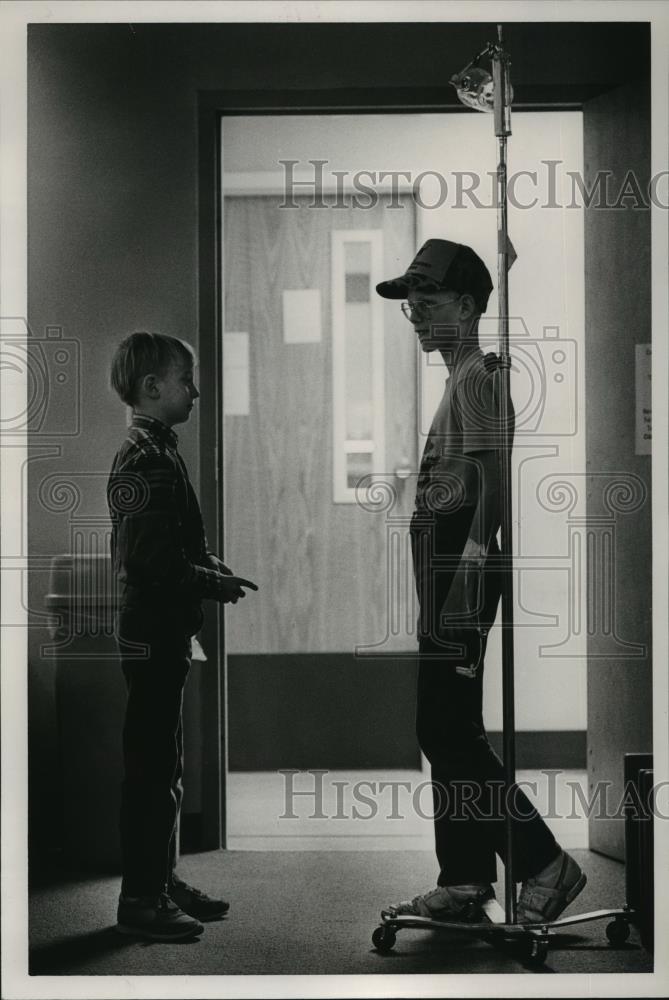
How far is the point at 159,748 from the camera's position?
2.63 m

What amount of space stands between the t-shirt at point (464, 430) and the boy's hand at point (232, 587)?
47cm

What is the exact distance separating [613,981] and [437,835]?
48cm

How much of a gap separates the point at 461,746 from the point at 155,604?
0.73 m

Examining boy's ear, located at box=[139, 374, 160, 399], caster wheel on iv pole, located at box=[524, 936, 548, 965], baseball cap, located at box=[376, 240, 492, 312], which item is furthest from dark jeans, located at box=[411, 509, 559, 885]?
boy's ear, located at box=[139, 374, 160, 399]

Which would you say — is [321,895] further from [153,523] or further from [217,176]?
[217,176]

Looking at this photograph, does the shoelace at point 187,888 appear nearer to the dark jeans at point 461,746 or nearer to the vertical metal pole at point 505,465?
the dark jeans at point 461,746

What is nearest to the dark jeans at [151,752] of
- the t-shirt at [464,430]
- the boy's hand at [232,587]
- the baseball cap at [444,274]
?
the boy's hand at [232,587]

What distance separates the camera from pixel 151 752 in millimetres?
2637

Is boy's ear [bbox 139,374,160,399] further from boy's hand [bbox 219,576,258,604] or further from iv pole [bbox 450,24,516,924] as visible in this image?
iv pole [bbox 450,24,516,924]

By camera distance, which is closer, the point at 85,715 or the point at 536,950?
the point at 536,950

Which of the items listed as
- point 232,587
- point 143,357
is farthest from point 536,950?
point 143,357

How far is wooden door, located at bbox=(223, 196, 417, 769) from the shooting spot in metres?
2.63

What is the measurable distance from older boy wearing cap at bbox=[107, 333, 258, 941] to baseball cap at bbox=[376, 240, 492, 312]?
0.48 meters

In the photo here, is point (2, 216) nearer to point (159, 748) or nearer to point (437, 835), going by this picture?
point (159, 748)
